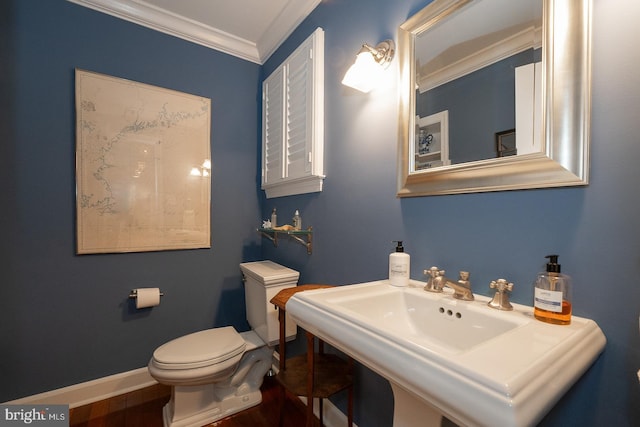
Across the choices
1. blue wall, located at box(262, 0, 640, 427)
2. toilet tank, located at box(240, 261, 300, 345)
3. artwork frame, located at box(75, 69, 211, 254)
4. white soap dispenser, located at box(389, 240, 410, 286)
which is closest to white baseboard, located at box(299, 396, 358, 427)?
blue wall, located at box(262, 0, 640, 427)

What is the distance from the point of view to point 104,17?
170 cm

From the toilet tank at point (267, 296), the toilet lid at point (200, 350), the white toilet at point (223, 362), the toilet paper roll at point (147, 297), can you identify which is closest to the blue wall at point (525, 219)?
Answer: the toilet tank at point (267, 296)

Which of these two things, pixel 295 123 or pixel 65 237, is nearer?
pixel 65 237

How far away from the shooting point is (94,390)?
166 centimetres

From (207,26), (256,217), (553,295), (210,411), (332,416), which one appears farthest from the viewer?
(256,217)

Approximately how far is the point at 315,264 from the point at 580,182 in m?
1.22

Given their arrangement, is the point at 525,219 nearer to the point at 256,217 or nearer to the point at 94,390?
the point at 256,217

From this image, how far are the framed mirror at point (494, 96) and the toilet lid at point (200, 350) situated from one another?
1.21m

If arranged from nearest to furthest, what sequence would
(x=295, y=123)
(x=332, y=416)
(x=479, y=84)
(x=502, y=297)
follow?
(x=502, y=297)
(x=479, y=84)
(x=332, y=416)
(x=295, y=123)

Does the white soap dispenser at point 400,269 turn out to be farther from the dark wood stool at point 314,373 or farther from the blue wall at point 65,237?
the blue wall at point 65,237

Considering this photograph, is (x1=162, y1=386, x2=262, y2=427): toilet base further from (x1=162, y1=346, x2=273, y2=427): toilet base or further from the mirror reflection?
the mirror reflection

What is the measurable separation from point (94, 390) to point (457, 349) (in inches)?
82.5

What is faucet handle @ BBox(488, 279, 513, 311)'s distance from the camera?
746 mm

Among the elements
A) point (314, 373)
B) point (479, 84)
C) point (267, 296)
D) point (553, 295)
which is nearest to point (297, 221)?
point (267, 296)
